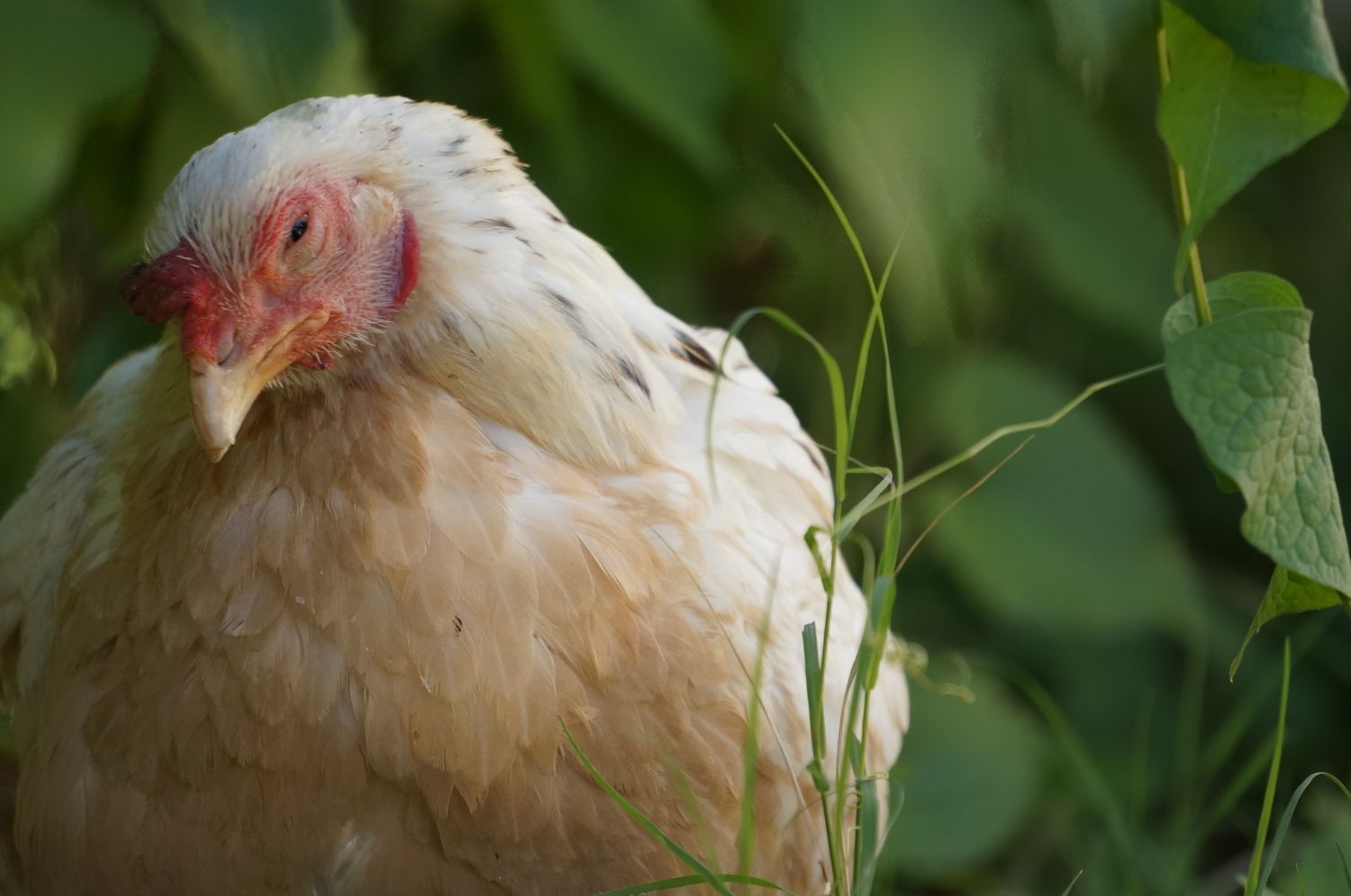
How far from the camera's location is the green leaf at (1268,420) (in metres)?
0.93

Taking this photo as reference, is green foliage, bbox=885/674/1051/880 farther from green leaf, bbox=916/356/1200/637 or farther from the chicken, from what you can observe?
the chicken

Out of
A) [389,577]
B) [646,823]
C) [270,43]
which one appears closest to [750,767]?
[646,823]

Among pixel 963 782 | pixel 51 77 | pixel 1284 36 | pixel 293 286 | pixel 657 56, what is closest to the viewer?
pixel 1284 36

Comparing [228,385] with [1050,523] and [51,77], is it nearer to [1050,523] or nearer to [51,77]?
[51,77]

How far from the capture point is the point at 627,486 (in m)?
1.15

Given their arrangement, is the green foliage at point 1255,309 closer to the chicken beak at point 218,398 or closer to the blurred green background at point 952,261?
the blurred green background at point 952,261

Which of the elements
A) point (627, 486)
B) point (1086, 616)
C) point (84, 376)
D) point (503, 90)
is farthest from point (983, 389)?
point (84, 376)

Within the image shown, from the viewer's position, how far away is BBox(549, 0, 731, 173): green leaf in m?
1.39

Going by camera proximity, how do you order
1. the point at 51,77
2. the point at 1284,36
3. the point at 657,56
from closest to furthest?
1. the point at 1284,36
2. the point at 51,77
3. the point at 657,56

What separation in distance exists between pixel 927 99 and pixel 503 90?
584 mm

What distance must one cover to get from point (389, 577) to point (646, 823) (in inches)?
10.2

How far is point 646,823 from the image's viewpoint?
1.04 m

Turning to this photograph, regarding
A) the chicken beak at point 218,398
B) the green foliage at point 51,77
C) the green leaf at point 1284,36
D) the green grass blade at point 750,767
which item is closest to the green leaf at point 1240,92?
the green leaf at point 1284,36

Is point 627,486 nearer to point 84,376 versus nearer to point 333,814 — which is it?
point 333,814
